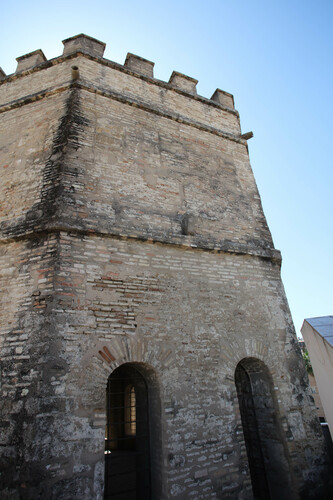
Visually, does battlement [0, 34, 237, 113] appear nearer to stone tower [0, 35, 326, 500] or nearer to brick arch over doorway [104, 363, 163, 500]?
stone tower [0, 35, 326, 500]

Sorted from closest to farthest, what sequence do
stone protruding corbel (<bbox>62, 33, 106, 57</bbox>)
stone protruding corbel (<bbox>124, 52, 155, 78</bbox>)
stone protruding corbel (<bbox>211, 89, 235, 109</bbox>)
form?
stone protruding corbel (<bbox>62, 33, 106, 57</bbox>) < stone protruding corbel (<bbox>124, 52, 155, 78</bbox>) < stone protruding corbel (<bbox>211, 89, 235, 109</bbox>)

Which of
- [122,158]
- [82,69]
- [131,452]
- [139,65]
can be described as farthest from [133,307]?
[139,65]

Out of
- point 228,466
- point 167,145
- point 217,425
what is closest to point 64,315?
point 217,425

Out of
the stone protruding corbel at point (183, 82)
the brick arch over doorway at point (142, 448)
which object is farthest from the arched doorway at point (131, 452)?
the stone protruding corbel at point (183, 82)

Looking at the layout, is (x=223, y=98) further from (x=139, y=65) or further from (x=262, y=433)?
(x=262, y=433)

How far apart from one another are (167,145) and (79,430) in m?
5.33

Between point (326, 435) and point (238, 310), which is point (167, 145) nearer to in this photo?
point (238, 310)

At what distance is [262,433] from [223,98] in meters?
8.07

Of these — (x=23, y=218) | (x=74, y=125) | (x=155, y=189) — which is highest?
(x=74, y=125)

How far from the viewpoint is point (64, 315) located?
11.9 ft

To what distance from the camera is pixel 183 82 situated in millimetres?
7242

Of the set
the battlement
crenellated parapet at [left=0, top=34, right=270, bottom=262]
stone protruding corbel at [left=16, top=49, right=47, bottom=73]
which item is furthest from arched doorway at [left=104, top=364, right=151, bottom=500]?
stone protruding corbel at [left=16, top=49, right=47, bottom=73]

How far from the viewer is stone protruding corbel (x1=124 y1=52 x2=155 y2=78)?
6675 millimetres

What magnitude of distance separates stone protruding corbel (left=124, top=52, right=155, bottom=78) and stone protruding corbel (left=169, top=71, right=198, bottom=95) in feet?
2.01
